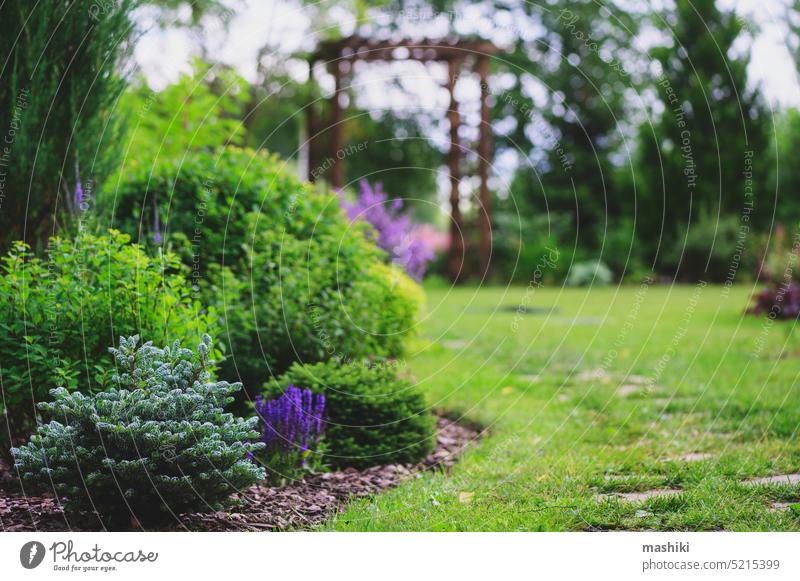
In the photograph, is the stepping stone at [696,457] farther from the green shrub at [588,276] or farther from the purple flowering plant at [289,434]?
the green shrub at [588,276]

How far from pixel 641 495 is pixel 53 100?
3923mm

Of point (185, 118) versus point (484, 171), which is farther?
point (484, 171)

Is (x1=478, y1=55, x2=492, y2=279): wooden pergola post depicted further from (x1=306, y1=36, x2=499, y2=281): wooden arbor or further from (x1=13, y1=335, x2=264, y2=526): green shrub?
(x1=13, y1=335, x2=264, y2=526): green shrub

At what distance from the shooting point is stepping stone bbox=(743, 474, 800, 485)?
12.2 ft

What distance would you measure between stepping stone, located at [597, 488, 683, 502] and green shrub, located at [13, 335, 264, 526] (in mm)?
1630

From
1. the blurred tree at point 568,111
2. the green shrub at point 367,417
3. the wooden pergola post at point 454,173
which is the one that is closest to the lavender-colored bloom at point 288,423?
the green shrub at point 367,417

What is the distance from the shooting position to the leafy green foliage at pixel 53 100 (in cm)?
441

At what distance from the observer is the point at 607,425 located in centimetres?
504

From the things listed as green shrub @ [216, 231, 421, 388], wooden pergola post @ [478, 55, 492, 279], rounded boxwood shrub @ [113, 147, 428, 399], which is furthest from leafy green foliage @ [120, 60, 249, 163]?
wooden pergola post @ [478, 55, 492, 279]

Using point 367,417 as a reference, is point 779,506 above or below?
below

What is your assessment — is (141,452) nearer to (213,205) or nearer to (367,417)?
(367,417)

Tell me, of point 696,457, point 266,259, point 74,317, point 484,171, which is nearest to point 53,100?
point 74,317
